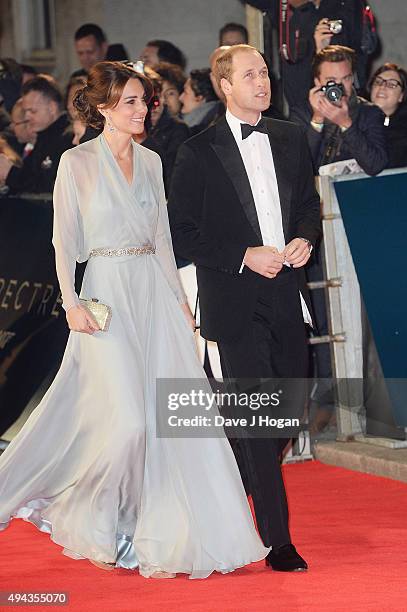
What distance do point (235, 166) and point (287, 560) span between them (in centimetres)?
173

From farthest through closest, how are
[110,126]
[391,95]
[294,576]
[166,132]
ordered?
[166,132]
[391,95]
[110,126]
[294,576]

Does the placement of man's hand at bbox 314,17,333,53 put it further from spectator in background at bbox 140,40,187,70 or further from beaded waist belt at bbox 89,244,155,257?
beaded waist belt at bbox 89,244,155,257

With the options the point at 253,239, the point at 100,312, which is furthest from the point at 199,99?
the point at 100,312

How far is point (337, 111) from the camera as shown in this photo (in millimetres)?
8102

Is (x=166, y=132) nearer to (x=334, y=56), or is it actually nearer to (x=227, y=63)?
(x=334, y=56)

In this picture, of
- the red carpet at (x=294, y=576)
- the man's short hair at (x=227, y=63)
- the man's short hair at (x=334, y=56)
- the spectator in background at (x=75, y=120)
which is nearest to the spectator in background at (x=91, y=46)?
the spectator in background at (x=75, y=120)

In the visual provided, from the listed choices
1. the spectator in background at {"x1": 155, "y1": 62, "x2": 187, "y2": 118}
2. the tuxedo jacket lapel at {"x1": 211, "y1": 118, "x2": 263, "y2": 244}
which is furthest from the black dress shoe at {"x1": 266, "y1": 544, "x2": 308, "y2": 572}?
the spectator in background at {"x1": 155, "y1": 62, "x2": 187, "y2": 118}

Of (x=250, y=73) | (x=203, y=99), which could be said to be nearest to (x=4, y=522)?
(x=250, y=73)

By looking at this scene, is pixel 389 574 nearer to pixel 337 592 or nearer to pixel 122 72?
pixel 337 592

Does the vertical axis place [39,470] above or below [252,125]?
below

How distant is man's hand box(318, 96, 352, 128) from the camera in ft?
26.6

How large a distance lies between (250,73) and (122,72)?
23.2 inches

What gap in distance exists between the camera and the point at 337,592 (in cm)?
534

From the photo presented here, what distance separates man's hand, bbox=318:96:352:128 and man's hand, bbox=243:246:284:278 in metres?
2.60
